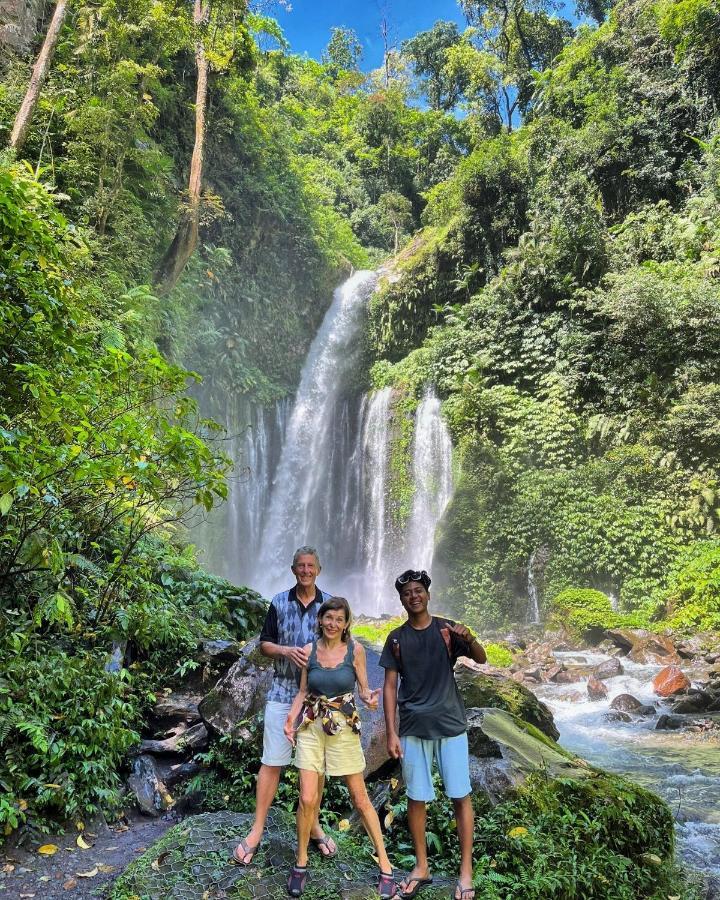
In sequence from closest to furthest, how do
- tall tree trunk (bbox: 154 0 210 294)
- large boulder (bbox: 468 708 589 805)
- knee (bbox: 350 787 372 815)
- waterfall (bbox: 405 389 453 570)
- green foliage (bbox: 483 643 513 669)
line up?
knee (bbox: 350 787 372 815) < large boulder (bbox: 468 708 589 805) < green foliage (bbox: 483 643 513 669) < tall tree trunk (bbox: 154 0 210 294) < waterfall (bbox: 405 389 453 570)

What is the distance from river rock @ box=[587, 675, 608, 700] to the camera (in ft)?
28.5

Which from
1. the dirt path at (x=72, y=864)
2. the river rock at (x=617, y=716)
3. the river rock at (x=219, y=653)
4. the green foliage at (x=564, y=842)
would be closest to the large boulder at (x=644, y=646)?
the river rock at (x=617, y=716)

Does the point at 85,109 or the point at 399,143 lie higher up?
the point at 399,143

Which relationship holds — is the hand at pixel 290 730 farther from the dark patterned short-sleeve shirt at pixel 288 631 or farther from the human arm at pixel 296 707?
the dark patterned short-sleeve shirt at pixel 288 631

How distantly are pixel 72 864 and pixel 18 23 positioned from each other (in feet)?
50.6

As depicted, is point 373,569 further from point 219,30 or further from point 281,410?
point 219,30

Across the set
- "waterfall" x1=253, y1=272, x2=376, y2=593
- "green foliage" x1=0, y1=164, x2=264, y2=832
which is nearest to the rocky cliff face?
"green foliage" x1=0, y1=164, x2=264, y2=832

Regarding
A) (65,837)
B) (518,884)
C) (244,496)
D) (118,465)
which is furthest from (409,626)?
(244,496)

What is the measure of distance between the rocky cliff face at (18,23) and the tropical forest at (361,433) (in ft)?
0.19

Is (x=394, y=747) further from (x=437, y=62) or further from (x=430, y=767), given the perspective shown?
(x=437, y=62)

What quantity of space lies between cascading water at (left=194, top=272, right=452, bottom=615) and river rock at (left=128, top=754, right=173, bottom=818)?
471 inches

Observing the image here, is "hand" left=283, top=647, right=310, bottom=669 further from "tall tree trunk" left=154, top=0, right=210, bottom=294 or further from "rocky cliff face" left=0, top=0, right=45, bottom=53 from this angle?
"rocky cliff face" left=0, top=0, right=45, bottom=53

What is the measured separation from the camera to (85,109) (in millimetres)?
10852

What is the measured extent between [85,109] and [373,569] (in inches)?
504
